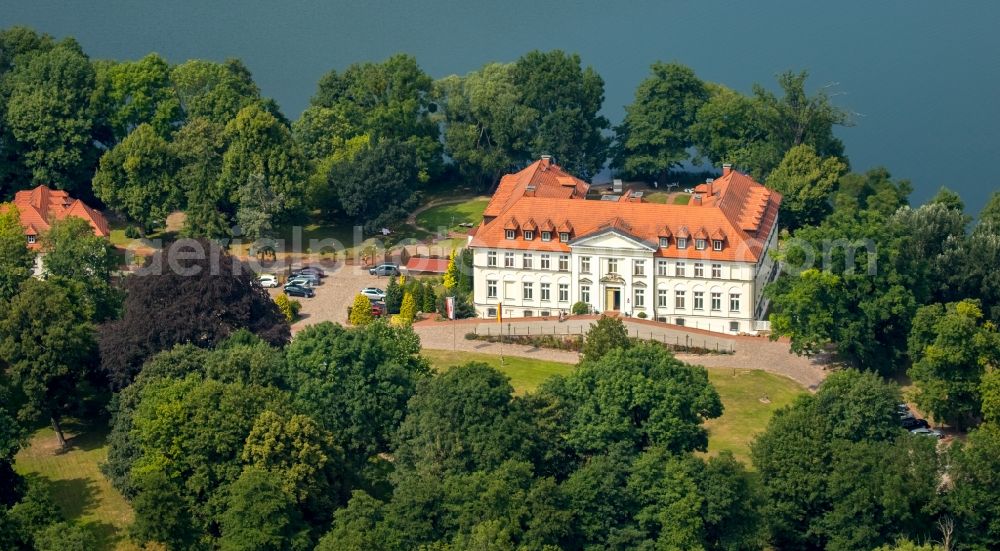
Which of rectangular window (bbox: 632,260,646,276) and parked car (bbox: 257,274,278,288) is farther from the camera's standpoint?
parked car (bbox: 257,274,278,288)

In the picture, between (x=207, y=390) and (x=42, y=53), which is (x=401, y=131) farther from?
(x=207, y=390)

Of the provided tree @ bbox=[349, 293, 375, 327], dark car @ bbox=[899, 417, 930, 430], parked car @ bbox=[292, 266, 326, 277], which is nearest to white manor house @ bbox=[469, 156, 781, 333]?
tree @ bbox=[349, 293, 375, 327]

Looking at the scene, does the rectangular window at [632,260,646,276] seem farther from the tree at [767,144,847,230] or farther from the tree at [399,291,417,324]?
the tree at [767,144,847,230]

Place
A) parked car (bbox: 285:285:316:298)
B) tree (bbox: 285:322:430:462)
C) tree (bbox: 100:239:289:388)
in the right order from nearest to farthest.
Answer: tree (bbox: 285:322:430:462)
tree (bbox: 100:239:289:388)
parked car (bbox: 285:285:316:298)

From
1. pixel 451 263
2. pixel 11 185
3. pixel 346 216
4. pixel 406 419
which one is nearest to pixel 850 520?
pixel 406 419

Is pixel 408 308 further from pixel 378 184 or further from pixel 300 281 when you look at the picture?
pixel 378 184

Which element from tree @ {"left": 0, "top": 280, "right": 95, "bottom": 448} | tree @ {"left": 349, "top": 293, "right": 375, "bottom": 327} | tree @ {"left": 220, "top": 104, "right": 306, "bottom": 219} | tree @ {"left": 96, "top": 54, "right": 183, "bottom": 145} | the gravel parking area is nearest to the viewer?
tree @ {"left": 0, "top": 280, "right": 95, "bottom": 448}

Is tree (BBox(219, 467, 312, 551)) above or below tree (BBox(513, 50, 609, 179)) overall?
below

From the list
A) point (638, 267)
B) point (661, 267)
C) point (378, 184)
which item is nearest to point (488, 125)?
point (378, 184)
